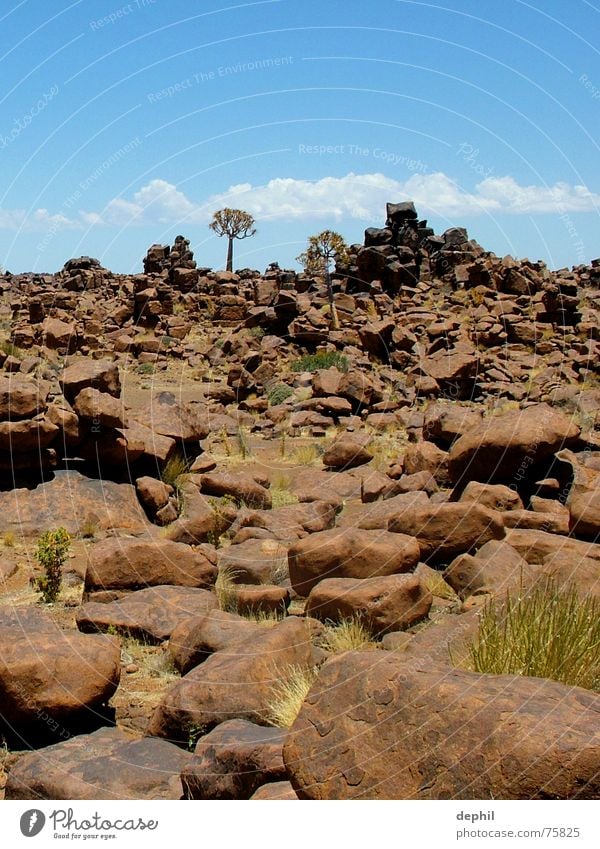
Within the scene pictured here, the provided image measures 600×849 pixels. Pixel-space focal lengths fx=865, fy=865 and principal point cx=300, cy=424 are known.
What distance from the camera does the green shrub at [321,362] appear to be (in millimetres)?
28688

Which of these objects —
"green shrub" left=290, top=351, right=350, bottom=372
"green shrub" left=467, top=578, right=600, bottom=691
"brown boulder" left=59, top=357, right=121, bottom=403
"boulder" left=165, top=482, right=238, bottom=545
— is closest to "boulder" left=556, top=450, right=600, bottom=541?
"green shrub" left=467, top=578, right=600, bottom=691

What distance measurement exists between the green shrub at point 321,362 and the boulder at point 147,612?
785 inches

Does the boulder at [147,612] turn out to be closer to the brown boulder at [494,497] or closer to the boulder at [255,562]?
the boulder at [255,562]

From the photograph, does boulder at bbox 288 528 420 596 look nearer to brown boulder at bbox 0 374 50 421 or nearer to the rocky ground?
the rocky ground

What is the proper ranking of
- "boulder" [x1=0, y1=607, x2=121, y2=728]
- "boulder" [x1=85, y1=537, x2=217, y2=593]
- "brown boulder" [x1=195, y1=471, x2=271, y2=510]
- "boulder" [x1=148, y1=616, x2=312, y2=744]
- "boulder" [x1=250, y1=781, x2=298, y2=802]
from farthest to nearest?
"brown boulder" [x1=195, y1=471, x2=271, y2=510], "boulder" [x1=85, y1=537, x2=217, y2=593], "boulder" [x1=0, y1=607, x2=121, y2=728], "boulder" [x1=148, y1=616, x2=312, y2=744], "boulder" [x1=250, y1=781, x2=298, y2=802]

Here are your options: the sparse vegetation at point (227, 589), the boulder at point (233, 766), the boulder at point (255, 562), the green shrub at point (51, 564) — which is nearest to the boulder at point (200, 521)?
the boulder at point (255, 562)

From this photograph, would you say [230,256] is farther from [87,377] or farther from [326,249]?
[87,377]

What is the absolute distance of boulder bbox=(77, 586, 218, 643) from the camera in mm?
8234

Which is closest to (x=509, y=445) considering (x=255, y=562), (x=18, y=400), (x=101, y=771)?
(x=255, y=562)

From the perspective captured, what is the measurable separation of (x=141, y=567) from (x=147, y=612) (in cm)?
98

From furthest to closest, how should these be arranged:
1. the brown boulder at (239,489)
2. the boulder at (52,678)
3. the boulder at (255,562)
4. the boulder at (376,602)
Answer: the brown boulder at (239,489)
the boulder at (255,562)
the boulder at (376,602)
the boulder at (52,678)

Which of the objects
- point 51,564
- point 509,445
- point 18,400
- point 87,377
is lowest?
point 51,564

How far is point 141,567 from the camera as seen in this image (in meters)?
9.33

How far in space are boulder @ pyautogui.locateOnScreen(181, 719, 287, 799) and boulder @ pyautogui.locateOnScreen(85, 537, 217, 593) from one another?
4.05m
